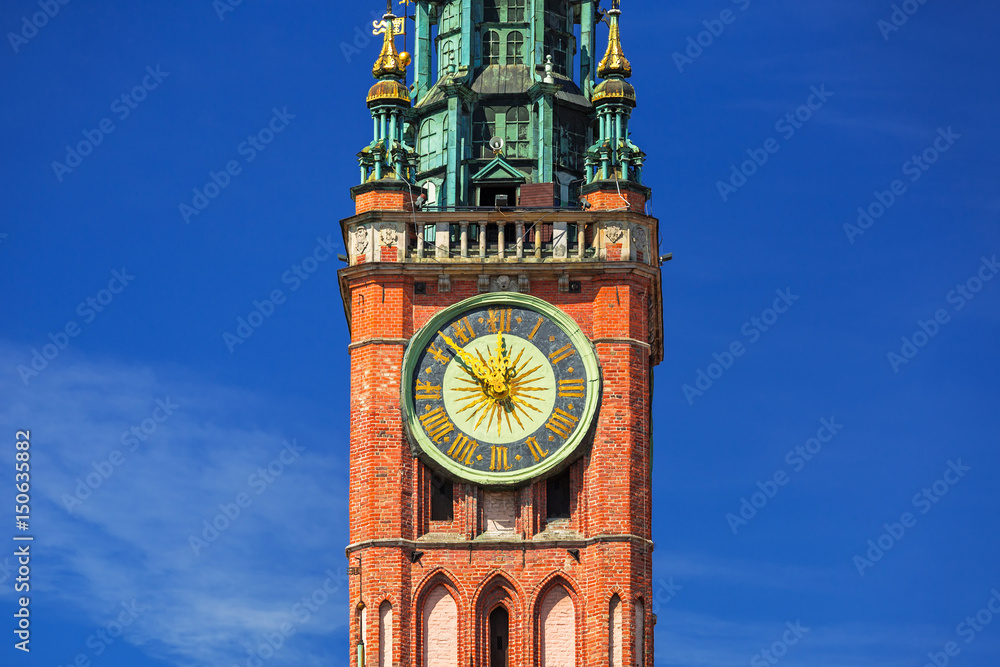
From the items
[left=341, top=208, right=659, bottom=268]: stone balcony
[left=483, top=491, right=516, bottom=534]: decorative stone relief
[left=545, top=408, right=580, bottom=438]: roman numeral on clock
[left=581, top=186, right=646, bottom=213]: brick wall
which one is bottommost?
[left=483, top=491, right=516, bottom=534]: decorative stone relief

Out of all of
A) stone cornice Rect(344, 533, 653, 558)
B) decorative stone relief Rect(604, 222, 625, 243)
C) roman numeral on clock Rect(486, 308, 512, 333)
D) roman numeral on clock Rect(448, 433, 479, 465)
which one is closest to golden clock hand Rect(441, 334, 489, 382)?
roman numeral on clock Rect(486, 308, 512, 333)

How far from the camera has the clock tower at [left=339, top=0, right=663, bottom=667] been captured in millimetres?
83500

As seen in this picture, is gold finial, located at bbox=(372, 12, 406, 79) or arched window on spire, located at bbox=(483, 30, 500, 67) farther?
arched window on spire, located at bbox=(483, 30, 500, 67)

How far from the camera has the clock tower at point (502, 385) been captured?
8350 cm

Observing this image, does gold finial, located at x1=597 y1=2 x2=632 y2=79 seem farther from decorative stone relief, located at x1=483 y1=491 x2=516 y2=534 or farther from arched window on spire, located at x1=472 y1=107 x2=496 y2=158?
decorative stone relief, located at x1=483 y1=491 x2=516 y2=534

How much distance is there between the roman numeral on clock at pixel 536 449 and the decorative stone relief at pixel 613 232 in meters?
6.24

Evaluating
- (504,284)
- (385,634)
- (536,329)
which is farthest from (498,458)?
(385,634)

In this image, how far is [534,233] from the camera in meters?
87.1

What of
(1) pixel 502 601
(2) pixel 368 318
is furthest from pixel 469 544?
(2) pixel 368 318

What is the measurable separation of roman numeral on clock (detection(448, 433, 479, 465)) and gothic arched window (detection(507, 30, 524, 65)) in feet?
41.3

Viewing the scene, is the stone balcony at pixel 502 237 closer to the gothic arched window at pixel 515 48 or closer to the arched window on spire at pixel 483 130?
the arched window on spire at pixel 483 130

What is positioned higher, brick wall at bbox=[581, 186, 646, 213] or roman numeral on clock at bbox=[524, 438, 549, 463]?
brick wall at bbox=[581, 186, 646, 213]

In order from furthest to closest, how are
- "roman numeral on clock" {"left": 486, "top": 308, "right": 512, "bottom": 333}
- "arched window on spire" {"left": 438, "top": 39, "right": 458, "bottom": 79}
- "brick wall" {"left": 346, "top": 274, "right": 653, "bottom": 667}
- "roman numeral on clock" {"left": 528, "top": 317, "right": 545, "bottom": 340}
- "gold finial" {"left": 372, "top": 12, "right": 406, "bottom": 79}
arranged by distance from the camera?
1. "arched window on spire" {"left": 438, "top": 39, "right": 458, "bottom": 79}
2. "gold finial" {"left": 372, "top": 12, "right": 406, "bottom": 79}
3. "roman numeral on clock" {"left": 486, "top": 308, "right": 512, "bottom": 333}
4. "roman numeral on clock" {"left": 528, "top": 317, "right": 545, "bottom": 340}
5. "brick wall" {"left": 346, "top": 274, "right": 653, "bottom": 667}

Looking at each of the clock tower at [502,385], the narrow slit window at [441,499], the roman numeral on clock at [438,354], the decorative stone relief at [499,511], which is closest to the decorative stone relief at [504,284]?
the clock tower at [502,385]
